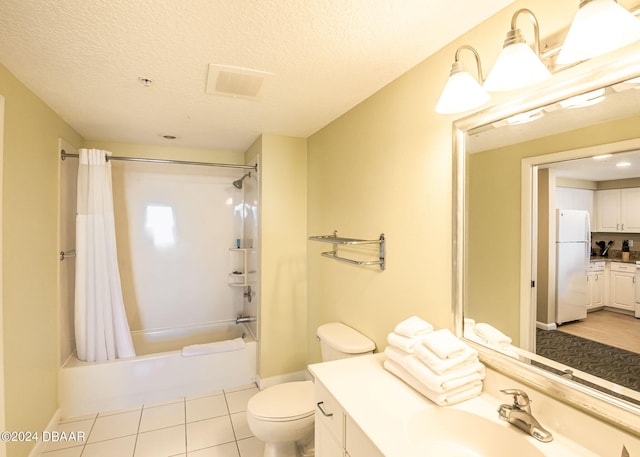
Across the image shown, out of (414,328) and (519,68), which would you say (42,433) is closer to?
(414,328)

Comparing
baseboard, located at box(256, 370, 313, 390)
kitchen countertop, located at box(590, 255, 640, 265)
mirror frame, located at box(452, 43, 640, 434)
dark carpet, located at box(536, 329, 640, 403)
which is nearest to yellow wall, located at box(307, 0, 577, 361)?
mirror frame, located at box(452, 43, 640, 434)

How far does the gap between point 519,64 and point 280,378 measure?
9.36 ft

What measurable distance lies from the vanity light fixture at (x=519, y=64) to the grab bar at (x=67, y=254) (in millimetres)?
3002

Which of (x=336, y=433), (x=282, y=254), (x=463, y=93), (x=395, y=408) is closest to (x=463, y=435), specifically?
(x=395, y=408)

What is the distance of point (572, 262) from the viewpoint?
3.53 feet

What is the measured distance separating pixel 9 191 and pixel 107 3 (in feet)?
3.91

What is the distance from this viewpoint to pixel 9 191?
165 cm

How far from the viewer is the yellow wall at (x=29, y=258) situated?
1.65m

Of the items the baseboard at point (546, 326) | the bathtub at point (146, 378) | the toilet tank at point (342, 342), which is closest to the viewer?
the baseboard at point (546, 326)

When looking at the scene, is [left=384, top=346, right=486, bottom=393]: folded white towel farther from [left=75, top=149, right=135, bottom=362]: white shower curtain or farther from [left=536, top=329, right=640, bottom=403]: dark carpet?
[left=75, top=149, right=135, bottom=362]: white shower curtain

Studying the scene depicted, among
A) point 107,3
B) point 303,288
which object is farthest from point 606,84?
point 303,288

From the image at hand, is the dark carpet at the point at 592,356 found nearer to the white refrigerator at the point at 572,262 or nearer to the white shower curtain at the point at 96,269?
the white refrigerator at the point at 572,262

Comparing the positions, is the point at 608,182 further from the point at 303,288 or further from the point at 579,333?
the point at 303,288

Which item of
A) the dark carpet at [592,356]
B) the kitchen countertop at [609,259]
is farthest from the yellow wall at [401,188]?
the kitchen countertop at [609,259]
